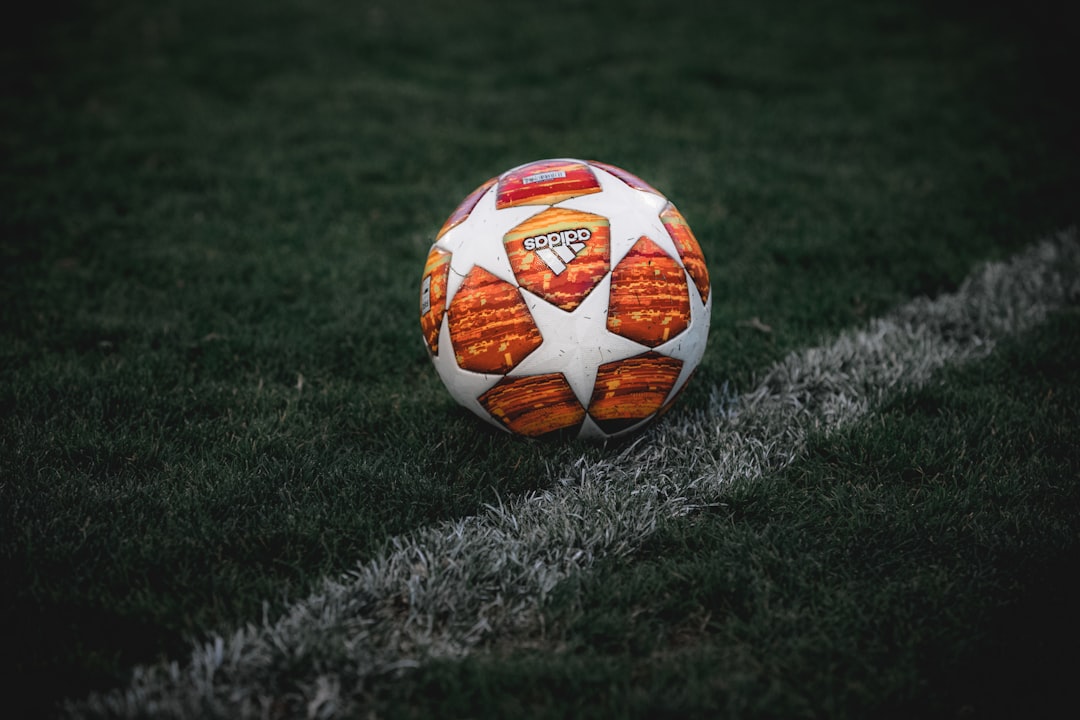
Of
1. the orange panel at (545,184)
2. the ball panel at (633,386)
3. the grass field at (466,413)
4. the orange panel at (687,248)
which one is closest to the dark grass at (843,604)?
the grass field at (466,413)

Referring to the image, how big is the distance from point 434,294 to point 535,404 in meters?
0.51

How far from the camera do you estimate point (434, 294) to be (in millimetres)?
2619

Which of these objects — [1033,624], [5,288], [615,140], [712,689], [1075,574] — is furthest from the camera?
[615,140]

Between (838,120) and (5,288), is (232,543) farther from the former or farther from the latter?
(838,120)

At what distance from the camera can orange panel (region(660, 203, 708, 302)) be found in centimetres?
262

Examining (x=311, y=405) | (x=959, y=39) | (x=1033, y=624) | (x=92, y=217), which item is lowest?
(x=1033, y=624)

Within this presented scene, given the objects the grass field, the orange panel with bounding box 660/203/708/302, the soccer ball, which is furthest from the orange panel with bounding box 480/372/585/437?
the orange panel with bounding box 660/203/708/302

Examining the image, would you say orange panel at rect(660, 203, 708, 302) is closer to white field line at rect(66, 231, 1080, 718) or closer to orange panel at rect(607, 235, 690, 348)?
orange panel at rect(607, 235, 690, 348)

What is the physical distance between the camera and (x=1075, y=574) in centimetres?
224

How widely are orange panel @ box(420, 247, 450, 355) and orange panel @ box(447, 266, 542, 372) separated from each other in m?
0.07

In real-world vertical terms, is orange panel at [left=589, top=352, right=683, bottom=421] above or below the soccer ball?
below

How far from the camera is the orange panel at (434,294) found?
2590 mm

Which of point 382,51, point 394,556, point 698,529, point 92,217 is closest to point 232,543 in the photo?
point 394,556

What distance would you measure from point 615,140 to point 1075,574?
169 inches
